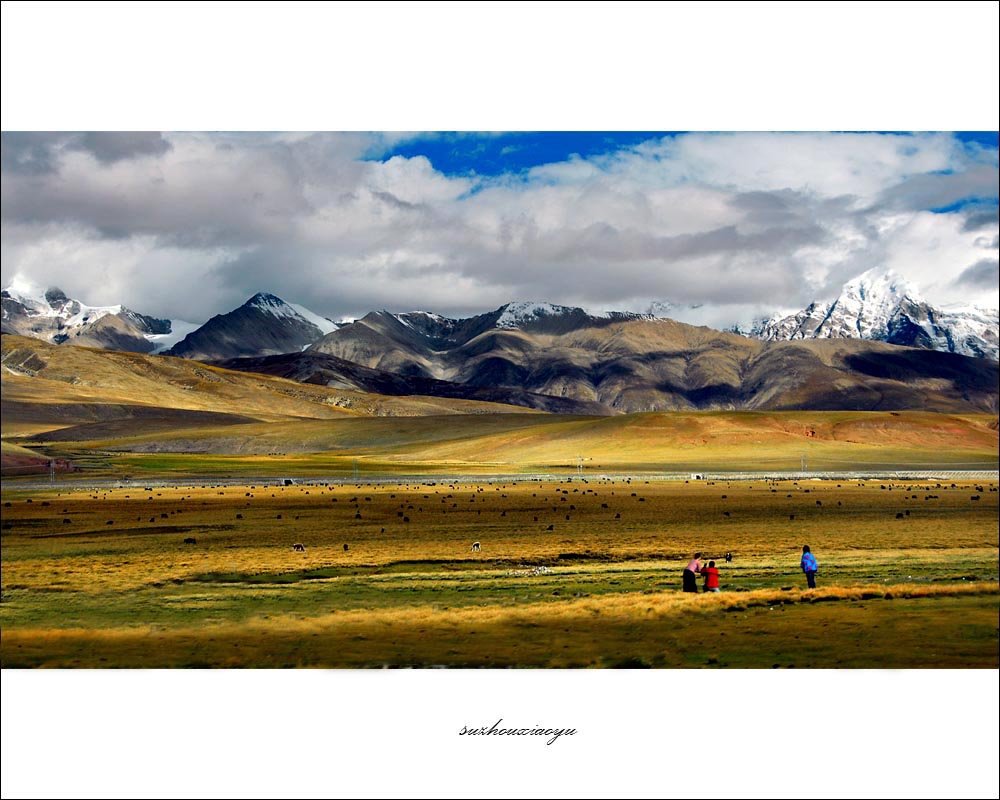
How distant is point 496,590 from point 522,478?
4505cm

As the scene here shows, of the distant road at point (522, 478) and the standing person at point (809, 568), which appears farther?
Answer: the distant road at point (522, 478)

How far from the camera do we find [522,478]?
66.6 m

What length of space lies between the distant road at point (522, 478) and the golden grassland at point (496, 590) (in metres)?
20.3

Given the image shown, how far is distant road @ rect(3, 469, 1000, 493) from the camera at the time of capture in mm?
59812

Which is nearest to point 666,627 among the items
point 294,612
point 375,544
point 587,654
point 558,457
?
point 587,654

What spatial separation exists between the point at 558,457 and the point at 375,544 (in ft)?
209

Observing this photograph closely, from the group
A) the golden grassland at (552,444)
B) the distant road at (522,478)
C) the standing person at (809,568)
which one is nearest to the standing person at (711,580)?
the standing person at (809,568)

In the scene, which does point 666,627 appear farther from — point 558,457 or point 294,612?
point 558,457

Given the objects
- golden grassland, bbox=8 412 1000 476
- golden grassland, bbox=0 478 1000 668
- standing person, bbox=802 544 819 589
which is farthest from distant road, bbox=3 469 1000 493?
standing person, bbox=802 544 819 589

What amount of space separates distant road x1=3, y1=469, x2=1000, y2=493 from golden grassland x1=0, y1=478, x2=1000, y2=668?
20275mm

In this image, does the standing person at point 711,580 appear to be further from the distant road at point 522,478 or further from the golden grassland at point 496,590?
the distant road at point 522,478

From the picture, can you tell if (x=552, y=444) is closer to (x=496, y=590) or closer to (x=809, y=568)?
(x=496, y=590)

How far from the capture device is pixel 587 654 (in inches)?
669

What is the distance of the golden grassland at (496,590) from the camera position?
678 inches
